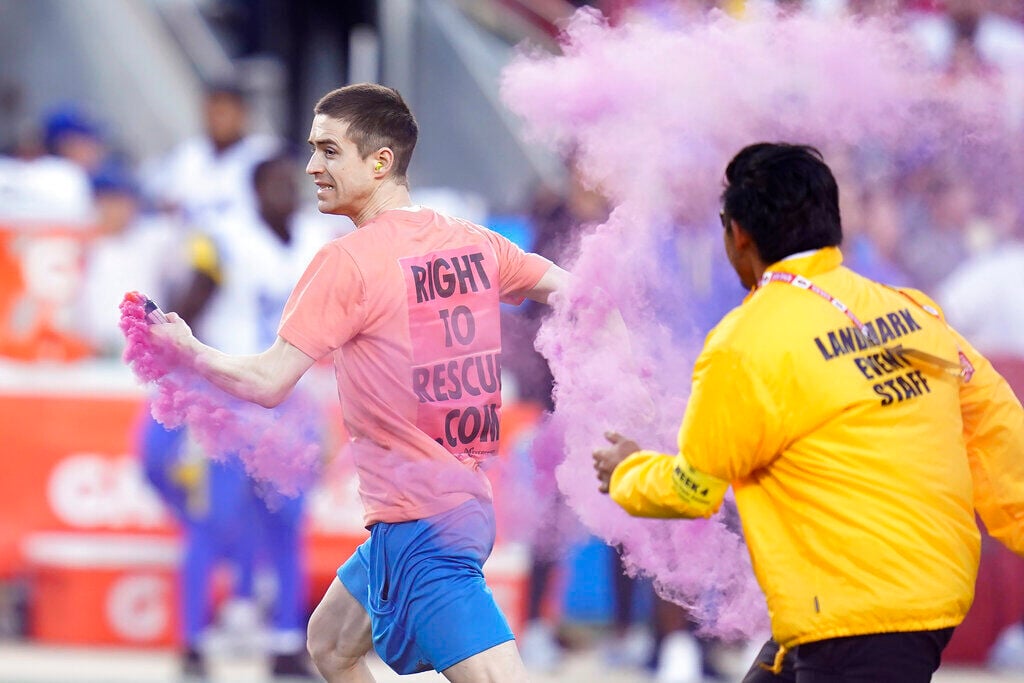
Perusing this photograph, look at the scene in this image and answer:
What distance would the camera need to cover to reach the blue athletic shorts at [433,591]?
4.13 metres

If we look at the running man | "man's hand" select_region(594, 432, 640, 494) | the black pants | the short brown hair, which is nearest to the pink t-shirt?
the running man

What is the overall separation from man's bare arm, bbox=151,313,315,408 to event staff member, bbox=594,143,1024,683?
952mm

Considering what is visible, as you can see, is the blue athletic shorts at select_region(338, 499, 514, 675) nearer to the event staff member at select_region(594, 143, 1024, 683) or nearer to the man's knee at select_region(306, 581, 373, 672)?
the man's knee at select_region(306, 581, 373, 672)

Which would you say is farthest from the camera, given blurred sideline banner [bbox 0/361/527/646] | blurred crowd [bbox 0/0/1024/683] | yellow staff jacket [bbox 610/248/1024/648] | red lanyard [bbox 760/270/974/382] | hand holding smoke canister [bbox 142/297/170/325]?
blurred sideline banner [bbox 0/361/527/646]

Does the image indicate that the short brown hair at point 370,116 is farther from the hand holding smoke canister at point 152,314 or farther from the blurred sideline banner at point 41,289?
the blurred sideline banner at point 41,289

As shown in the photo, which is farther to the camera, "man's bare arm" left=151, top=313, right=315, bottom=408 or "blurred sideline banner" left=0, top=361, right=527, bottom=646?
"blurred sideline banner" left=0, top=361, right=527, bottom=646

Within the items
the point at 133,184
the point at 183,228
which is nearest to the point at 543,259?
the point at 183,228

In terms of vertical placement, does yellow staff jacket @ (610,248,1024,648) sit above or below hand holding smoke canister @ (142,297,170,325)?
below

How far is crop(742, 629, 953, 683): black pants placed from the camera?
3711 mm

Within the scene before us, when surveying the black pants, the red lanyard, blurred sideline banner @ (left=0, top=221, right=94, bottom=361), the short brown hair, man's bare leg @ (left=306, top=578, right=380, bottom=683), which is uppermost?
blurred sideline banner @ (left=0, top=221, right=94, bottom=361)

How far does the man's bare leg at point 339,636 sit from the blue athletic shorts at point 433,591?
0.21 metres

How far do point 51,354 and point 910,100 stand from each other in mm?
5564

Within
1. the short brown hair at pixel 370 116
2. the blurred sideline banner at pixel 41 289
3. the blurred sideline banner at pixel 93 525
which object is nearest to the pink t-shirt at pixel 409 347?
the short brown hair at pixel 370 116

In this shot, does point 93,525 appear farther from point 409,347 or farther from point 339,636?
point 409,347
